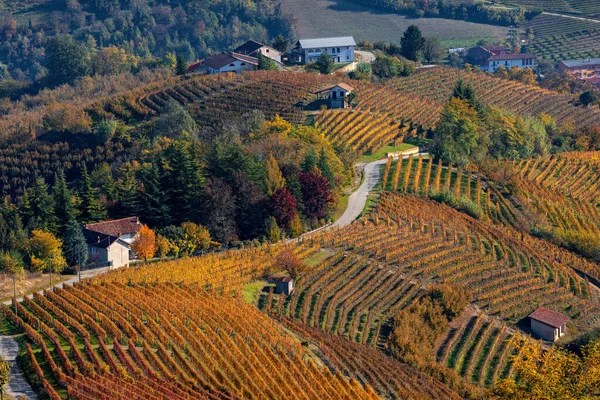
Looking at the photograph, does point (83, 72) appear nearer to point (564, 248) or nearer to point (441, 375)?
point (564, 248)

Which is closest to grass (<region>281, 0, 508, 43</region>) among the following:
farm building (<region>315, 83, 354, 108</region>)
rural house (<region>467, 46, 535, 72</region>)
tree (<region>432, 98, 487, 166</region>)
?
rural house (<region>467, 46, 535, 72</region>)

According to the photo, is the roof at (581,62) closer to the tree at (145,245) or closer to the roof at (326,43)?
the roof at (326,43)

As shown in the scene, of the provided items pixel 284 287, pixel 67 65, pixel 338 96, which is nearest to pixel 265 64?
pixel 338 96

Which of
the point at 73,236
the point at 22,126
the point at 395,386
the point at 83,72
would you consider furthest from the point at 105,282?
the point at 83,72

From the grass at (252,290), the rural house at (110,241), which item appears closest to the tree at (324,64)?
the rural house at (110,241)

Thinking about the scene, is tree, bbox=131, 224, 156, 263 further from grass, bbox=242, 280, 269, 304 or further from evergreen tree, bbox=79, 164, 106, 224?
grass, bbox=242, 280, 269, 304

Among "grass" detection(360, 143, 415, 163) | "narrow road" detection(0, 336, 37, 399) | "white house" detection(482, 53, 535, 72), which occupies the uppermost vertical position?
"narrow road" detection(0, 336, 37, 399)
